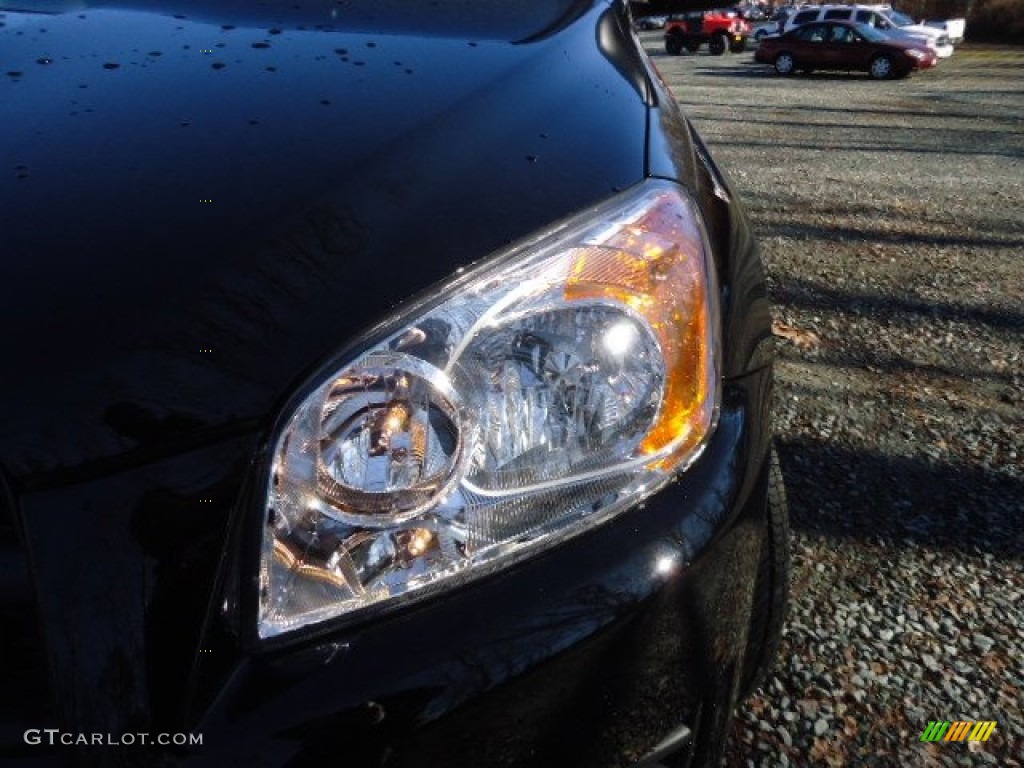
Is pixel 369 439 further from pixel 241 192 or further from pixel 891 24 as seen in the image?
pixel 891 24

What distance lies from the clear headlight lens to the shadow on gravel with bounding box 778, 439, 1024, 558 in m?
1.46

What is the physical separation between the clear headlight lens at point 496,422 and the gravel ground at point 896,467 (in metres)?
0.92

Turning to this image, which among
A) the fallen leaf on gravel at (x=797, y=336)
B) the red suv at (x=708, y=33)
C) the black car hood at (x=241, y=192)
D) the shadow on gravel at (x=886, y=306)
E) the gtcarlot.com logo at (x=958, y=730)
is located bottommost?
the red suv at (x=708, y=33)

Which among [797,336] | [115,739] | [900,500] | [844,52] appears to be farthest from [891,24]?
[115,739]

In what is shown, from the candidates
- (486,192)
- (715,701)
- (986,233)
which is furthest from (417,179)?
(986,233)

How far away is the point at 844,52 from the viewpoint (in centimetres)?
1925

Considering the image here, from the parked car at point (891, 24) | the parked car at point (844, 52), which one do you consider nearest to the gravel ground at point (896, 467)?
the parked car at point (844, 52)

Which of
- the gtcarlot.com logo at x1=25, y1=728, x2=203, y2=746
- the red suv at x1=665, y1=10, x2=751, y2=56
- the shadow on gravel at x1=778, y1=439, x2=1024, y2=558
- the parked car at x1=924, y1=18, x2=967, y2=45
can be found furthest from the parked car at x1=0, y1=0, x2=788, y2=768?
the parked car at x1=924, y1=18, x2=967, y2=45

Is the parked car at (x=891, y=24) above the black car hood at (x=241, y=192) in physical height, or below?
below

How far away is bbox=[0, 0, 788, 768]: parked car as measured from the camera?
2.42 feet

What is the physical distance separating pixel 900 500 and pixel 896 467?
0.62 feet

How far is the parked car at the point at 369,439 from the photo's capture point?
74 centimetres

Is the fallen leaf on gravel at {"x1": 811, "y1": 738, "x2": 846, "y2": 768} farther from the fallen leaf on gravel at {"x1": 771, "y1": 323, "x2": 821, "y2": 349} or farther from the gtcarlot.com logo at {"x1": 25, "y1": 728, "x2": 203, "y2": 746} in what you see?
the fallen leaf on gravel at {"x1": 771, "y1": 323, "x2": 821, "y2": 349}

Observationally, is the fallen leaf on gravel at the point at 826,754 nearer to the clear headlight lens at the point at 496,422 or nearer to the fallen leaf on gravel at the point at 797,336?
the clear headlight lens at the point at 496,422
